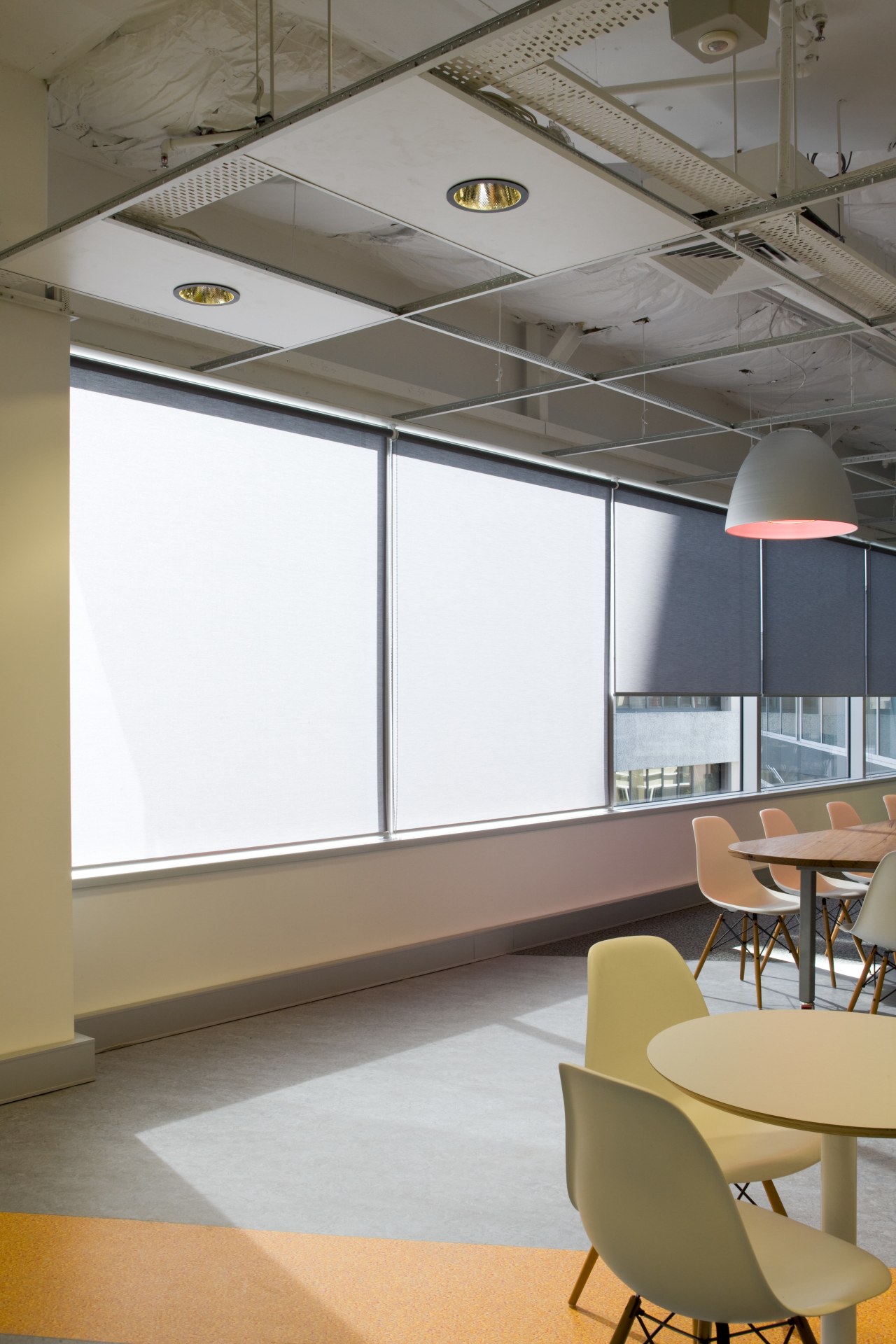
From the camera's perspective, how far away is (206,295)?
4.03 meters

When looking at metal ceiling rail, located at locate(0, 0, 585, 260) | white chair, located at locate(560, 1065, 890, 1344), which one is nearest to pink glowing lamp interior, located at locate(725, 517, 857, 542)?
metal ceiling rail, located at locate(0, 0, 585, 260)

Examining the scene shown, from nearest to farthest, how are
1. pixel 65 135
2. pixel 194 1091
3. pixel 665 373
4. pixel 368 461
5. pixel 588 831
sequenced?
pixel 194 1091
pixel 65 135
pixel 368 461
pixel 588 831
pixel 665 373

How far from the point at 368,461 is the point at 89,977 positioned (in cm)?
303

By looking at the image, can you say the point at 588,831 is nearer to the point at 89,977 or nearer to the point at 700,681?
the point at 700,681

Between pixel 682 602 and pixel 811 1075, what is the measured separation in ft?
21.1

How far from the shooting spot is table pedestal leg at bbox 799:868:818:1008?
5.04m

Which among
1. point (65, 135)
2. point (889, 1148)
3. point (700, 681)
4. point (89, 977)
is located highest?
point (65, 135)

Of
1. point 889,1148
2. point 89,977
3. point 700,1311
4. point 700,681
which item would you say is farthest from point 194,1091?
point 700,681

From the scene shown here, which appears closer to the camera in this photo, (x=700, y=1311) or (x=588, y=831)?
(x=700, y=1311)

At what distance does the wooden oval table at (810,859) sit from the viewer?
16.2 feet

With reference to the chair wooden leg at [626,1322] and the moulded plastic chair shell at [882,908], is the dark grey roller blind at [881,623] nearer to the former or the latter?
the moulded plastic chair shell at [882,908]

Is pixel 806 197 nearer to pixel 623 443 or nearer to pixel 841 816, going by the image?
pixel 623 443

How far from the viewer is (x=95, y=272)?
3.82 meters

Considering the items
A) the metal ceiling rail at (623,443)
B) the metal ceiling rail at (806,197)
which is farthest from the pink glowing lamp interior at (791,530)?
the metal ceiling rail at (806,197)
